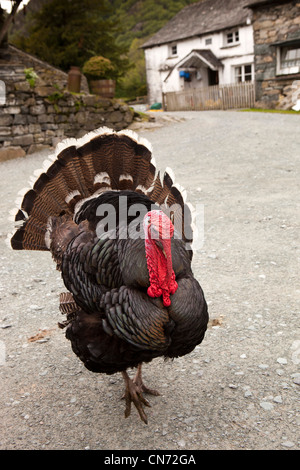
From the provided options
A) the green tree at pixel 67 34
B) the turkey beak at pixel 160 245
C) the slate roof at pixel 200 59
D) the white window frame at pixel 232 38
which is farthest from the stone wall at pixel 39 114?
the white window frame at pixel 232 38

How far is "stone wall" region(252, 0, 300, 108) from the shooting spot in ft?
70.6

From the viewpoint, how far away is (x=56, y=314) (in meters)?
4.45

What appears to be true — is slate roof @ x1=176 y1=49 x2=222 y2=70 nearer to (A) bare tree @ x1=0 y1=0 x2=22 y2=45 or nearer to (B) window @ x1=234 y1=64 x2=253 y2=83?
(B) window @ x1=234 y1=64 x2=253 y2=83

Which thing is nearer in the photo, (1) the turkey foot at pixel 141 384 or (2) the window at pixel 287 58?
(1) the turkey foot at pixel 141 384

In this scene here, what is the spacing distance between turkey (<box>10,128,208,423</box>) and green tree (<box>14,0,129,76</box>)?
66.1ft

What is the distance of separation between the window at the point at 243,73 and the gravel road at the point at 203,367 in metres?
28.8

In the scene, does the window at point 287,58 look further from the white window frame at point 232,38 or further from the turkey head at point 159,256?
the turkey head at point 159,256

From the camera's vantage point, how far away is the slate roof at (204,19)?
109 feet

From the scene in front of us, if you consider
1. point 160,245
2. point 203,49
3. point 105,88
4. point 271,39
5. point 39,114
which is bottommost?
point 160,245

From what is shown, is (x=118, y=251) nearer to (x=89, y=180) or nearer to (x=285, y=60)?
(x=89, y=180)

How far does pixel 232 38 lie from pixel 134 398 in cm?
3529

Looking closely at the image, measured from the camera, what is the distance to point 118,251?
2906mm

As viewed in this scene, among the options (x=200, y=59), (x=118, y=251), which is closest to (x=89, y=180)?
(x=118, y=251)

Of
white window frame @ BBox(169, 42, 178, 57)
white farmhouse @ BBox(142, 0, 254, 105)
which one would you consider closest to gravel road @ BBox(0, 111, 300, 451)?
white farmhouse @ BBox(142, 0, 254, 105)
